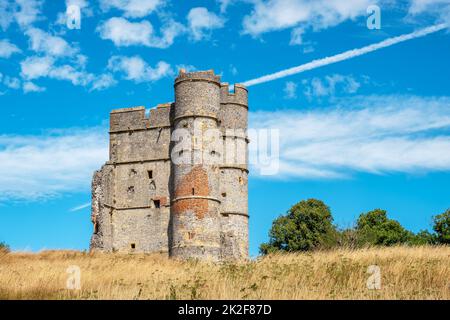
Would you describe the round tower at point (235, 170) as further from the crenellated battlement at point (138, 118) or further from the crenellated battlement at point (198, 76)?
the crenellated battlement at point (138, 118)

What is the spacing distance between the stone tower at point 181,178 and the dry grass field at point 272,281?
58.6 ft

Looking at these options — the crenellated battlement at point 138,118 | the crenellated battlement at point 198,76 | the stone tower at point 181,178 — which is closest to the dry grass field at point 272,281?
the stone tower at point 181,178

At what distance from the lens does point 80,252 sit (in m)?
35.2

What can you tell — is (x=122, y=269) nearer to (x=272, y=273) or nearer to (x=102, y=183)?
(x=272, y=273)

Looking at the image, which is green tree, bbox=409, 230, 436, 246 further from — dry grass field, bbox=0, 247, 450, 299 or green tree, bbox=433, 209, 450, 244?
dry grass field, bbox=0, 247, 450, 299

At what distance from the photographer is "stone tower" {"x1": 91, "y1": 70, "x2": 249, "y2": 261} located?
1492 inches

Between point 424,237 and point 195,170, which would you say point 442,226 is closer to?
point 424,237

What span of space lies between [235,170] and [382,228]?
20.1 meters

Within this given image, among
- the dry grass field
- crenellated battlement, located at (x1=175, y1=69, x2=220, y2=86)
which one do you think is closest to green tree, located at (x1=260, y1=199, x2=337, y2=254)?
crenellated battlement, located at (x1=175, y1=69, x2=220, y2=86)

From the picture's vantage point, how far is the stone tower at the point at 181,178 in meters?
37.9

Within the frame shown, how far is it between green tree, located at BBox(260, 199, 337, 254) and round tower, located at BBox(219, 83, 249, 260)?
10.9 meters

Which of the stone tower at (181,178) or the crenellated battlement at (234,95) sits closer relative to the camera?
the stone tower at (181,178)
